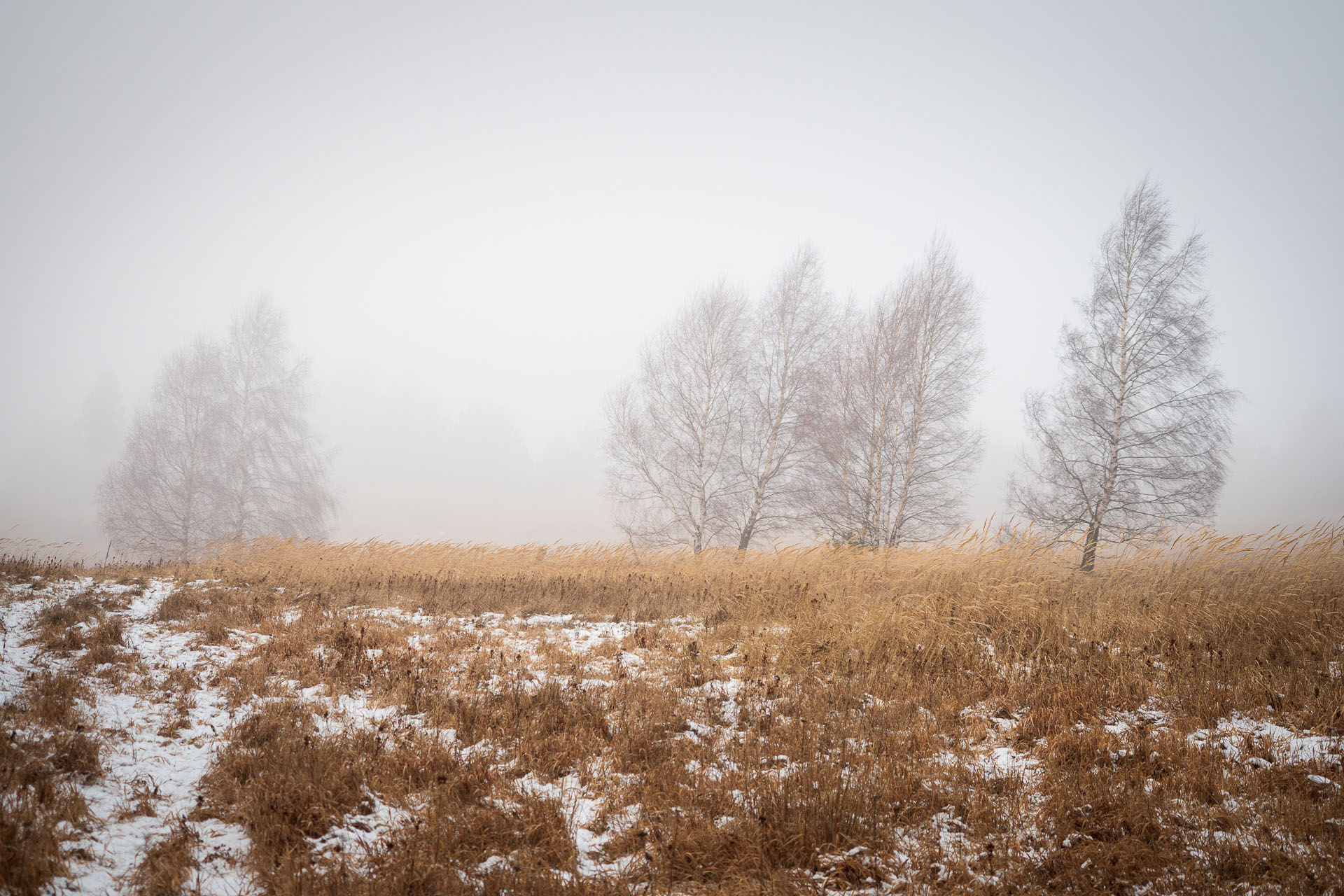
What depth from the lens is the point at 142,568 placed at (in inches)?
421

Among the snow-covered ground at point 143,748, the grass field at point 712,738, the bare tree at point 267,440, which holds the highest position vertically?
the bare tree at point 267,440

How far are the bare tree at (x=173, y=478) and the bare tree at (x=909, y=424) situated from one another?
20.1 metres

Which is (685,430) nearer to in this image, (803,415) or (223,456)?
(803,415)

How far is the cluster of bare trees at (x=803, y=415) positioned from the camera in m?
13.7

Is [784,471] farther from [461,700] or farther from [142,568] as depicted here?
[142,568]

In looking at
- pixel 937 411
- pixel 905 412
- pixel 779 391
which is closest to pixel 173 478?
pixel 779 391

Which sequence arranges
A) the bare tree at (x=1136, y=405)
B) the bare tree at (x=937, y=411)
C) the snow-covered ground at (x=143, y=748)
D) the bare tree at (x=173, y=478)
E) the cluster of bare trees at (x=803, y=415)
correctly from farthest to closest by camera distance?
the bare tree at (x=173, y=478) < the cluster of bare trees at (x=803, y=415) < the bare tree at (x=937, y=411) < the bare tree at (x=1136, y=405) < the snow-covered ground at (x=143, y=748)

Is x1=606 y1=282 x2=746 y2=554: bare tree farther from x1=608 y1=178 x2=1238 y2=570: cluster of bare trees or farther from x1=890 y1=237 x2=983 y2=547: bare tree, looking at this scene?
x1=890 y1=237 x2=983 y2=547: bare tree

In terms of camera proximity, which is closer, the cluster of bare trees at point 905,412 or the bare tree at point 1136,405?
the bare tree at point 1136,405

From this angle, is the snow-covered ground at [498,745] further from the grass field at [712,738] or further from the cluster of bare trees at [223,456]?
the cluster of bare trees at [223,456]

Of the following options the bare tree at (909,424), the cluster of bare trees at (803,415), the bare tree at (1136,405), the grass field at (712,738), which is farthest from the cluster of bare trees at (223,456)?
the bare tree at (1136,405)

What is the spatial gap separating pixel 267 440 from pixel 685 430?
1547cm

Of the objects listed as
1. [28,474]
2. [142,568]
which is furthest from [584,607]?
[28,474]

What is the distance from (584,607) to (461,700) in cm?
394
